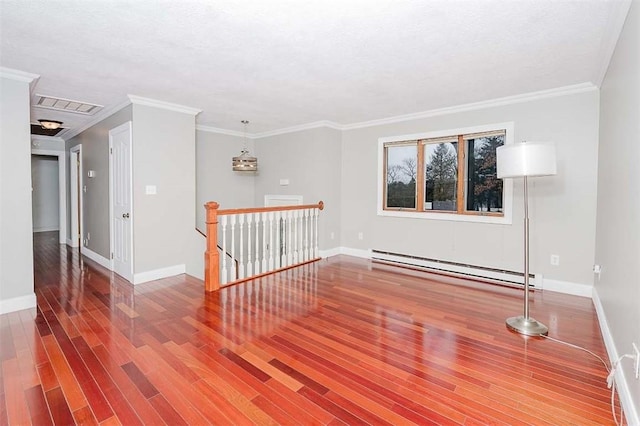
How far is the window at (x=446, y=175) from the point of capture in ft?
14.1

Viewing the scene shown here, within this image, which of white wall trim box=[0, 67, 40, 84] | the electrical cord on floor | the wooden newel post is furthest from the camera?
the wooden newel post

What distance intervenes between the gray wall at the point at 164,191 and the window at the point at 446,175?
3068mm

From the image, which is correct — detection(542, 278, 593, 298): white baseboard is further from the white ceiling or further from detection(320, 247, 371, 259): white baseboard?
detection(320, 247, 371, 259): white baseboard

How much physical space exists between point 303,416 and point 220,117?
4.63 metres

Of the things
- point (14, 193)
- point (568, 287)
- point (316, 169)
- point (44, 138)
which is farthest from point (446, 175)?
point (44, 138)

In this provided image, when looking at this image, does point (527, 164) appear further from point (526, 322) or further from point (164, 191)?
point (164, 191)

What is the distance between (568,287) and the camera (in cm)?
374

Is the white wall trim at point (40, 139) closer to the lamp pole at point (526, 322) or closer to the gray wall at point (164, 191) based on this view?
the gray wall at point (164, 191)

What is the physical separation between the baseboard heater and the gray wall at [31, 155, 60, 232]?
8.93m

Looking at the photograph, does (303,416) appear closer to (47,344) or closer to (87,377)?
(87,377)

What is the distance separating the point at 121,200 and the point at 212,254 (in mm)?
1668

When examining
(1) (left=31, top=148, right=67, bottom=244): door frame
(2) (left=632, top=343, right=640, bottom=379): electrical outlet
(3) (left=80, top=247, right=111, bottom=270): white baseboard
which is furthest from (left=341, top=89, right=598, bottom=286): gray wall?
(1) (left=31, top=148, right=67, bottom=244): door frame

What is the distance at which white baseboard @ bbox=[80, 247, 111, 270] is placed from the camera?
484 centimetres

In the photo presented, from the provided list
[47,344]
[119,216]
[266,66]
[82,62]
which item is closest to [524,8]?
[266,66]
